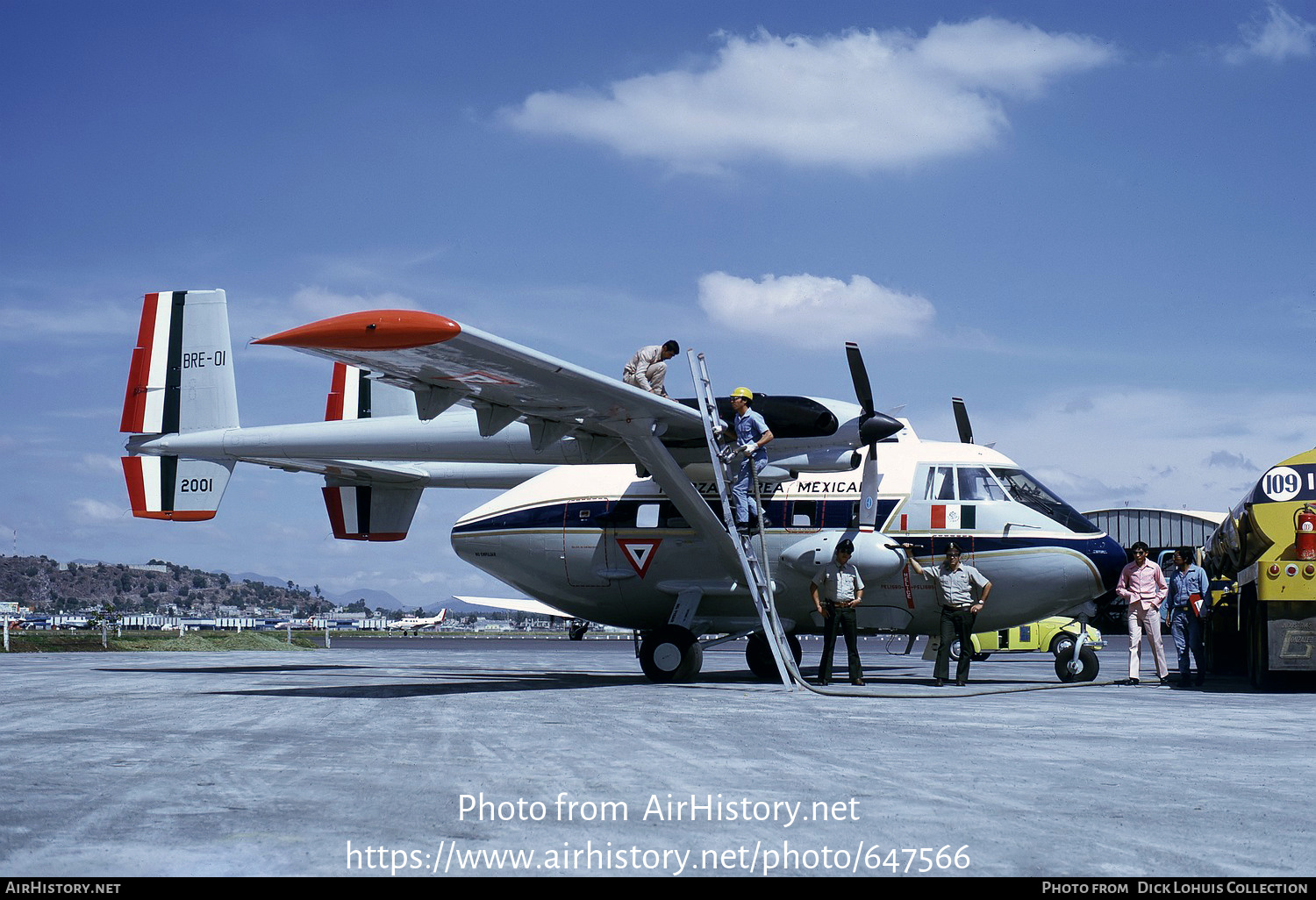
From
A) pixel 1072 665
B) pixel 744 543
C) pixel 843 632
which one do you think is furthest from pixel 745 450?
pixel 1072 665

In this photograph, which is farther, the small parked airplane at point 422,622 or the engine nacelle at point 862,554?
the small parked airplane at point 422,622

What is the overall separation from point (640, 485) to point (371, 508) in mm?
5526

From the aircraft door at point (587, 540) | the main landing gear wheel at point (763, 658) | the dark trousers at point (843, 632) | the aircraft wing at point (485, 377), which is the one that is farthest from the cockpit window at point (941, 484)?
the aircraft door at point (587, 540)

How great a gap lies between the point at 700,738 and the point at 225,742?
11.8 feet

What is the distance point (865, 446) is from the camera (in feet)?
53.1

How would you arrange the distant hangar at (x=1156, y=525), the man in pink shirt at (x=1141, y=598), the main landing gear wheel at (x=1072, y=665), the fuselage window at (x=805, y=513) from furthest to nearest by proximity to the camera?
the distant hangar at (x=1156, y=525), the fuselage window at (x=805, y=513), the main landing gear wheel at (x=1072, y=665), the man in pink shirt at (x=1141, y=598)

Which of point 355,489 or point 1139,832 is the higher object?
point 355,489

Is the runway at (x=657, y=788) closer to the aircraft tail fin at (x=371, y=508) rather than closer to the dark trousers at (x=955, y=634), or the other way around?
the dark trousers at (x=955, y=634)

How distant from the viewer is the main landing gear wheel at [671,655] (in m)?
16.6

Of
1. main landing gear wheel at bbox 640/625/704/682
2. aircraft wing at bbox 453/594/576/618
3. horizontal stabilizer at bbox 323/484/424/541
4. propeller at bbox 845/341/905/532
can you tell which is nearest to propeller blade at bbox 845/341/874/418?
propeller at bbox 845/341/905/532

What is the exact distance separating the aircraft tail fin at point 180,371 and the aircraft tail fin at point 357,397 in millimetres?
2055

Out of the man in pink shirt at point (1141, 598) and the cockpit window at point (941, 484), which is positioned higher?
the cockpit window at point (941, 484)
